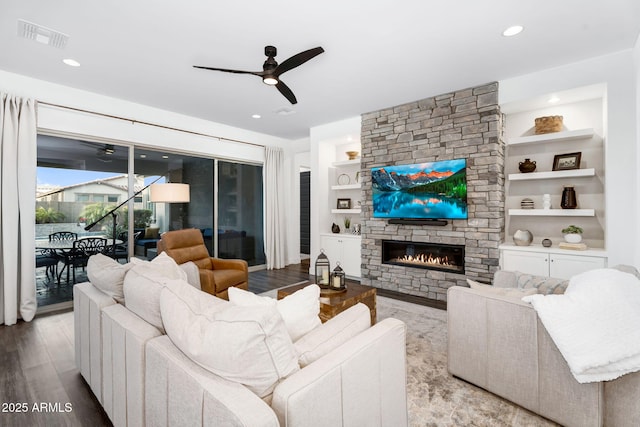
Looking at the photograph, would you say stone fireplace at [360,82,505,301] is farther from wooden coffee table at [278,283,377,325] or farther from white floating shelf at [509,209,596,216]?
wooden coffee table at [278,283,377,325]

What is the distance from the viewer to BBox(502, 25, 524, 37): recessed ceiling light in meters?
2.56

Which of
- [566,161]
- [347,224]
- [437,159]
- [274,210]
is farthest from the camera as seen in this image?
[274,210]

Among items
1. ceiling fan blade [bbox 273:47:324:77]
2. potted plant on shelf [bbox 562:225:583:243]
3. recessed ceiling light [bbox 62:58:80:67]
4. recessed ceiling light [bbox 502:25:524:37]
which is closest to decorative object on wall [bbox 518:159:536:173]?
potted plant on shelf [bbox 562:225:583:243]

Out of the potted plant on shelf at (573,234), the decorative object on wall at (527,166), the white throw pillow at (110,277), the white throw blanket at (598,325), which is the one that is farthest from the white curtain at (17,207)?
the potted plant on shelf at (573,234)

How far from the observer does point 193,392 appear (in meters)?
0.99

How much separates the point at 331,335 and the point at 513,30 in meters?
2.96

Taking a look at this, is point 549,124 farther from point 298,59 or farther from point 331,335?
point 331,335

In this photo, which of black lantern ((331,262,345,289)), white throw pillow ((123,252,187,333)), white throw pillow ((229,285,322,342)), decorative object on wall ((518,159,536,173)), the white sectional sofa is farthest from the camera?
decorative object on wall ((518,159,536,173))

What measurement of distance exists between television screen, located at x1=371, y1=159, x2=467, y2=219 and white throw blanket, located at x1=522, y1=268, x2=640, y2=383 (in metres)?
2.39

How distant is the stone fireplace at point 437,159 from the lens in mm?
3709

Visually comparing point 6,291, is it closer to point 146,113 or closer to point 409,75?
point 146,113

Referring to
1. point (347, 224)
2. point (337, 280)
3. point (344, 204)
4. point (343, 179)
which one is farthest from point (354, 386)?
point (343, 179)

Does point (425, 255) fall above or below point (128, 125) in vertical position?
below

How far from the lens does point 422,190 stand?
13.9ft
